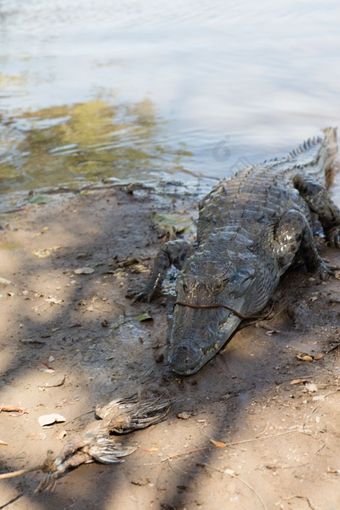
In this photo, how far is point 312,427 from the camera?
261 cm

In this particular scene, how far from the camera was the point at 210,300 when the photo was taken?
10.7ft

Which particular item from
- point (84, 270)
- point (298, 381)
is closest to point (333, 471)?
point (298, 381)

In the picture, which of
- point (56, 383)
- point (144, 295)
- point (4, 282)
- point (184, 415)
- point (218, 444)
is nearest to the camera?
point (218, 444)

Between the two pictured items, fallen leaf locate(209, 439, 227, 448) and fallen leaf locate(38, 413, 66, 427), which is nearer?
fallen leaf locate(209, 439, 227, 448)

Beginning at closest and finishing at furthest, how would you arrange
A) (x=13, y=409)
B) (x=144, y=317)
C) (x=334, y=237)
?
1. (x=13, y=409)
2. (x=144, y=317)
3. (x=334, y=237)

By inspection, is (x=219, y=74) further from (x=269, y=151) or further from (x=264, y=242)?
(x=264, y=242)

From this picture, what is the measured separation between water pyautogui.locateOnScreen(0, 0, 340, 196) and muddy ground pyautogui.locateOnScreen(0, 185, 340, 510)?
8.68 feet

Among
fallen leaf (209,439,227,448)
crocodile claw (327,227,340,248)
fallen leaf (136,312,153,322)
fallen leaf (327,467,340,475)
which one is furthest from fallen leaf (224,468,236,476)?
crocodile claw (327,227,340,248)

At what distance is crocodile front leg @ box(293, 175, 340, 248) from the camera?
4781 mm

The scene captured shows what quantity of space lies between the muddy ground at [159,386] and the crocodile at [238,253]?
13cm

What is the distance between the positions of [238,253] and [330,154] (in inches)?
141

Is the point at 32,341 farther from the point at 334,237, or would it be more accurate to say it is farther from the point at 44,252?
the point at 334,237

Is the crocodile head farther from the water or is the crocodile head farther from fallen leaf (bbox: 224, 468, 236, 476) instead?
the water

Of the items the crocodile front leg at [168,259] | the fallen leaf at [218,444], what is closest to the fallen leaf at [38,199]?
the crocodile front leg at [168,259]
